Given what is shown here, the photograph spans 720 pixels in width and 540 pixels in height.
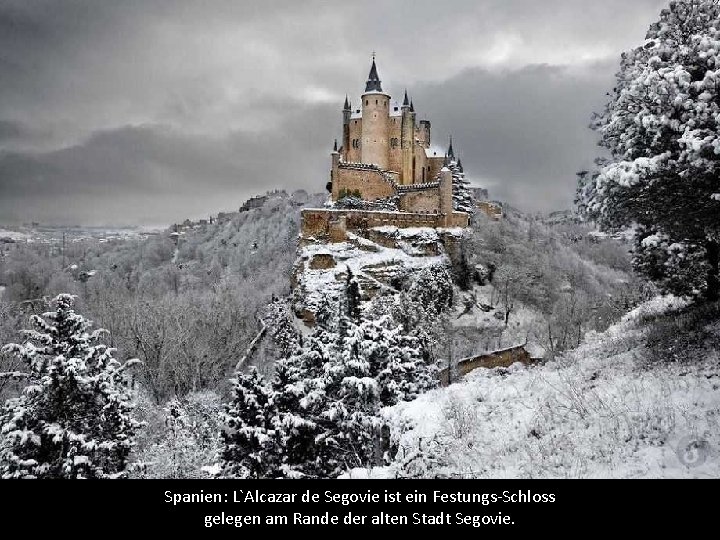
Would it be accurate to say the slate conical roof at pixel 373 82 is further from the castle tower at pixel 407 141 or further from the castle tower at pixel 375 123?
the castle tower at pixel 407 141

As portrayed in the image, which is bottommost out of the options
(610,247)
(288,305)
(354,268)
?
→ (288,305)

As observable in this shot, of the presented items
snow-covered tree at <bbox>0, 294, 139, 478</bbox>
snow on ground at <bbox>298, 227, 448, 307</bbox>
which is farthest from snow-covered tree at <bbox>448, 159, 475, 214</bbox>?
snow-covered tree at <bbox>0, 294, 139, 478</bbox>

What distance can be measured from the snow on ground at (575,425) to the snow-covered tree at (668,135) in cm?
281

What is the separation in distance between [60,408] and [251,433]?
192 inches

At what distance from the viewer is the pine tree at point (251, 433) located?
13.6 meters

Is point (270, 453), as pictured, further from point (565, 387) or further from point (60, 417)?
point (565, 387)

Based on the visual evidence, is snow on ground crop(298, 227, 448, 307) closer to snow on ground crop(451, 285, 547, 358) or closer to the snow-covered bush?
snow on ground crop(451, 285, 547, 358)

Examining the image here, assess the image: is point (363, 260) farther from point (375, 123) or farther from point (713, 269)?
point (713, 269)

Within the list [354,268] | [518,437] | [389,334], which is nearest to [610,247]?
[354,268]

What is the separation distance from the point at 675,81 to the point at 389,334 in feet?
30.7

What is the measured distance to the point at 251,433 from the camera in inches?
552

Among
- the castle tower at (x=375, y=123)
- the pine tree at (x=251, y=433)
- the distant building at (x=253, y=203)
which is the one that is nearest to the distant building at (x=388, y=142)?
the castle tower at (x=375, y=123)

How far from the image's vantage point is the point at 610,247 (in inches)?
3664

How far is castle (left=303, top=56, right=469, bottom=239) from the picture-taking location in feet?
136
